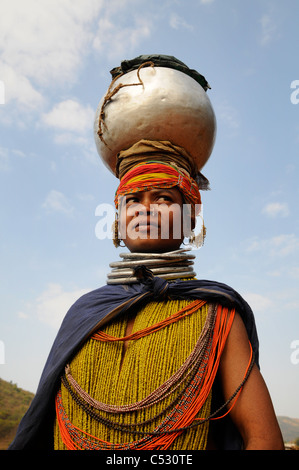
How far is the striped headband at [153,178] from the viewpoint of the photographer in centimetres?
246

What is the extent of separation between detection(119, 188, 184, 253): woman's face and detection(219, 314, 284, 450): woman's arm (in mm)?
675

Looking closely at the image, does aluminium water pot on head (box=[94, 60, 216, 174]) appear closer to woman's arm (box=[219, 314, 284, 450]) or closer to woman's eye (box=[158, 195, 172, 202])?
woman's eye (box=[158, 195, 172, 202])

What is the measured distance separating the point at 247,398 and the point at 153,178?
1.35m

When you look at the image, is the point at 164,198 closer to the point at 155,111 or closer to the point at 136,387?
the point at 155,111

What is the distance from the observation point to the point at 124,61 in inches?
108

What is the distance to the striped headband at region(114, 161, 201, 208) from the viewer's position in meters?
2.46

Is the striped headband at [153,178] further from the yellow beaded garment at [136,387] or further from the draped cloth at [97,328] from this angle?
the yellow beaded garment at [136,387]

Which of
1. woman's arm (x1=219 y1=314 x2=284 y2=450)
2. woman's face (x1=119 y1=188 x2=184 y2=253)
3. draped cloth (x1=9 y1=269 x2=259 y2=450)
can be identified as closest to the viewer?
woman's arm (x1=219 y1=314 x2=284 y2=450)

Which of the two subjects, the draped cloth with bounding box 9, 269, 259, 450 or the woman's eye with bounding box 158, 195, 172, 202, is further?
the woman's eye with bounding box 158, 195, 172, 202

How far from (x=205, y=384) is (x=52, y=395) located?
826mm

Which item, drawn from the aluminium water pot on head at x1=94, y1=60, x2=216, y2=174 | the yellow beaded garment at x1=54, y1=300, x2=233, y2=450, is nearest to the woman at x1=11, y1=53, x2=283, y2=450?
the yellow beaded garment at x1=54, y1=300, x2=233, y2=450

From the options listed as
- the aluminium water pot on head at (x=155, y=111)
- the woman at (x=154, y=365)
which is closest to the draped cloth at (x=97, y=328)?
the woman at (x=154, y=365)
